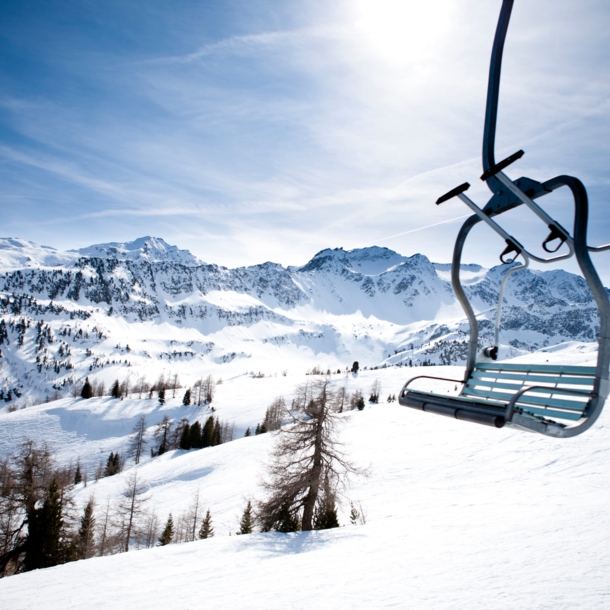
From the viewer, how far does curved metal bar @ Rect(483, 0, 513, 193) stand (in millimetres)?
4315

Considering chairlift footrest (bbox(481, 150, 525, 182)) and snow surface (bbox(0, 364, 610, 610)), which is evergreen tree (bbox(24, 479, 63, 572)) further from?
chairlift footrest (bbox(481, 150, 525, 182))

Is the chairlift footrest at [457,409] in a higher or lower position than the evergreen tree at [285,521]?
higher

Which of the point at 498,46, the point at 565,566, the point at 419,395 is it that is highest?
the point at 498,46

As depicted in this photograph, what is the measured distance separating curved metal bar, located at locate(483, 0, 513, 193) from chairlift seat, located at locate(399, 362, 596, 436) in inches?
111

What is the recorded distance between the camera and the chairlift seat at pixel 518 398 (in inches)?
156

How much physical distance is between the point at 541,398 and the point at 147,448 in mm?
85195

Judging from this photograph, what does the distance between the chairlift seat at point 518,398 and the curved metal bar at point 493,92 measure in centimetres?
283

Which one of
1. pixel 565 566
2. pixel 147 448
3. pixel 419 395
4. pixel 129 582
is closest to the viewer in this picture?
pixel 419 395

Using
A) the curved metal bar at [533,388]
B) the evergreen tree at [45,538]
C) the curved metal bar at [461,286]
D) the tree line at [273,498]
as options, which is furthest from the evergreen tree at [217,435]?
the curved metal bar at [533,388]

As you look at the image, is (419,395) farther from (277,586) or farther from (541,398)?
(277,586)

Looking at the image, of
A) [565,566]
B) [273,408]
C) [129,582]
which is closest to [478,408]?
[565,566]

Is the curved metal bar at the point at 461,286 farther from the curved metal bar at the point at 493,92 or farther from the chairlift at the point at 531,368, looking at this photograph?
the curved metal bar at the point at 493,92

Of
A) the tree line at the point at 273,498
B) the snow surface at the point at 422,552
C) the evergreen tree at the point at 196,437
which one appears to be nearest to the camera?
the snow surface at the point at 422,552

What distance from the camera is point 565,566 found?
833 centimetres
